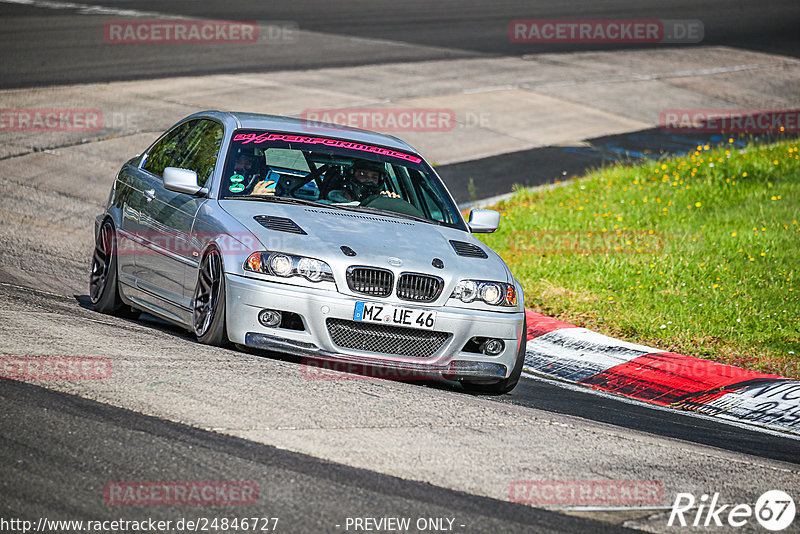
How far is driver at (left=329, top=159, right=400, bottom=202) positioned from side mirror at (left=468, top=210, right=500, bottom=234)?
1.94 feet

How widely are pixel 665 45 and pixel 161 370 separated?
27.0 metres

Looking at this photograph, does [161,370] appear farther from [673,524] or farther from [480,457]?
[673,524]

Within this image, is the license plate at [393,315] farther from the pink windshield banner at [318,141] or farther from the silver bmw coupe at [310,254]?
the pink windshield banner at [318,141]

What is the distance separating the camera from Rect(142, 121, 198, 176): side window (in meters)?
8.38

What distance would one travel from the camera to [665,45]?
99.9 feet

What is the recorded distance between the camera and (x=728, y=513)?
192 inches

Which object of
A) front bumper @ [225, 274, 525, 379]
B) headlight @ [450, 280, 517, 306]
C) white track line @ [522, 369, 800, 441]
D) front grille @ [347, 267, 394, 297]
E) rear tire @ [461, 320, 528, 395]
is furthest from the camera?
white track line @ [522, 369, 800, 441]

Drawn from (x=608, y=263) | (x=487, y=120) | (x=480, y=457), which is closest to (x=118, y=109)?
(x=487, y=120)

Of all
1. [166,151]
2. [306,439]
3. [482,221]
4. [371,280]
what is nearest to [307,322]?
[371,280]

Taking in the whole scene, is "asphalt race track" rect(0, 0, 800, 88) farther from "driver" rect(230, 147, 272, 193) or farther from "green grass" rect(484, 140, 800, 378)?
"driver" rect(230, 147, 272, 193)

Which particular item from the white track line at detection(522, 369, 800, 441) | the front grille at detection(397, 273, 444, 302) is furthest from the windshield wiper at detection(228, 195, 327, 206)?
the white track line at detection(522, 369, 800, 441)

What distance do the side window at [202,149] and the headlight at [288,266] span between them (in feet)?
4.16

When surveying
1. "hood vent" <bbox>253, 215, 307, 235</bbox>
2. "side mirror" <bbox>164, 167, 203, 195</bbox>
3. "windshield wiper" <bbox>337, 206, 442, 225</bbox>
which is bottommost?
"windshield wiper" <bbox>337, 206, 442, 225</bbox>

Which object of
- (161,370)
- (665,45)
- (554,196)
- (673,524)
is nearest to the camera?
Result: (673,524)
